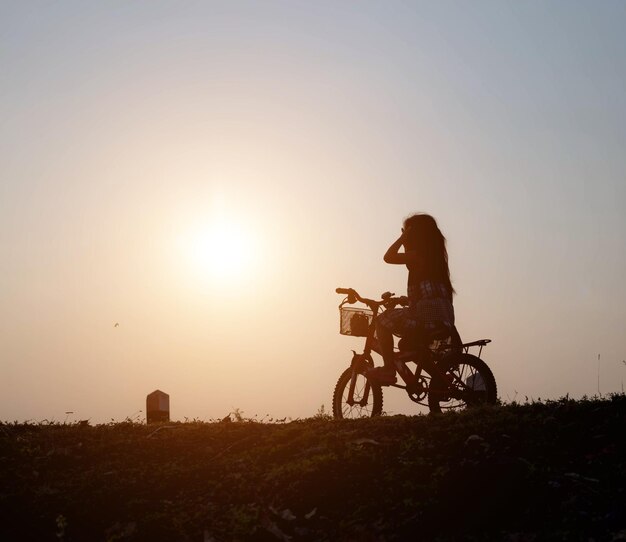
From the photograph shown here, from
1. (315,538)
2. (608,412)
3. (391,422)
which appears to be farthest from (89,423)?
(608,412)

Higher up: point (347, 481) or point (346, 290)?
point (346, 290)

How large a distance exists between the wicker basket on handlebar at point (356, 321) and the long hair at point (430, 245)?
1.66 m

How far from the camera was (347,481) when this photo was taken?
8.87 metres

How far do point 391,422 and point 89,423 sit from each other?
5384mm

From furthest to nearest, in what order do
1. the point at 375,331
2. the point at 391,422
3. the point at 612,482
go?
the point at 375,331 < the point at 391,422 < the point at 612,482

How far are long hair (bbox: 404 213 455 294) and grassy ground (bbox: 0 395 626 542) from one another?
2211 millimetres

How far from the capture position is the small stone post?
1472 centimetres

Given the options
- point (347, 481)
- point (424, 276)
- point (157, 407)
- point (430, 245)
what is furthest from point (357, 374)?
point (347, 481)

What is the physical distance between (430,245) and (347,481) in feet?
14.2

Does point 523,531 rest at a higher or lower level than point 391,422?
lower

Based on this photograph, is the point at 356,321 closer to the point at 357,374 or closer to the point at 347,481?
the point at 357,374

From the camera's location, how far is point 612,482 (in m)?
7.78

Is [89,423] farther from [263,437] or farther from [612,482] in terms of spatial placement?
[612,482]

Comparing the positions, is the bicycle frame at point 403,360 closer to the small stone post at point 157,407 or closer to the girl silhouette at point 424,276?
the girl silhouette at point 424,276
